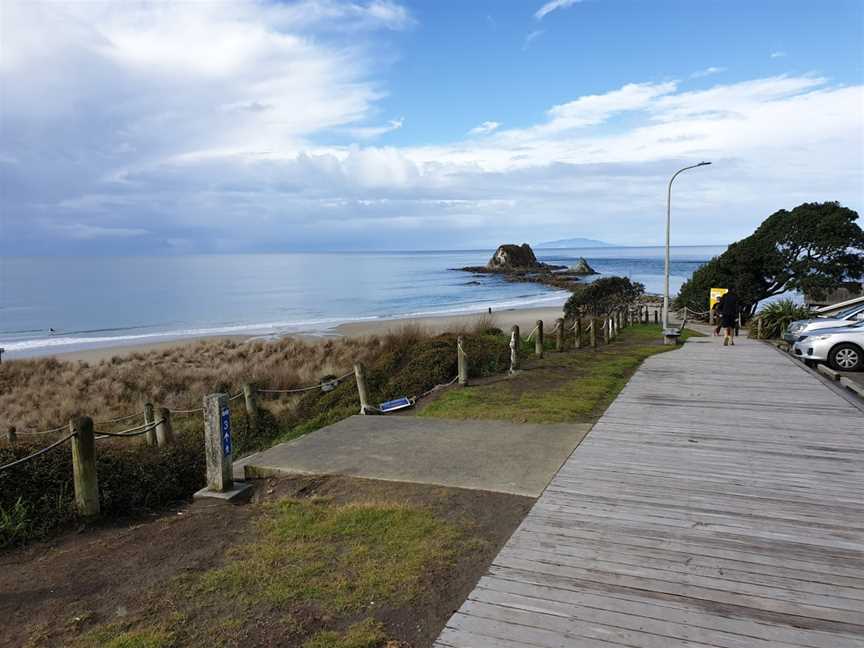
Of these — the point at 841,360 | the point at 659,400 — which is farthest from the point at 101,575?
the point at 841,360

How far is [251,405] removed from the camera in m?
11.4

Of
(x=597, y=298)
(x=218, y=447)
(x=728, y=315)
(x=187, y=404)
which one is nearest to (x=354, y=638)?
(x=218, y=447)

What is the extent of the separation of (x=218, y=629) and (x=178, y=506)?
2.98 metres

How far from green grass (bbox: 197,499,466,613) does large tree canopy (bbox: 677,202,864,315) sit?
122ft

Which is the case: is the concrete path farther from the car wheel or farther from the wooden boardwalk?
the car wheel

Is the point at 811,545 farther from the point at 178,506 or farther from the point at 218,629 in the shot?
the point at 178,506

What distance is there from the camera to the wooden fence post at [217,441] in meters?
6.04

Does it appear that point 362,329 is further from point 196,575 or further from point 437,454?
point 196,575

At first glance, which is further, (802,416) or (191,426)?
(191,426)

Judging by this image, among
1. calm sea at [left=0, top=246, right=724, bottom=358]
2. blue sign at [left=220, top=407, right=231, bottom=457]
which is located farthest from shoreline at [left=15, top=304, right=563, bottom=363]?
blue sign at [left=220, top=407, right=231, bottom=457]

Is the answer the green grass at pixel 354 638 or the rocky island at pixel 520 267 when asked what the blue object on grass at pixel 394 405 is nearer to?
the green grass at pixel 354 638

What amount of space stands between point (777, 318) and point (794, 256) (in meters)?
16.4

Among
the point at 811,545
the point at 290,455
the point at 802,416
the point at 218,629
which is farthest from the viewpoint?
the point at 802,416

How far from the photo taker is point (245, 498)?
19.9 ft
